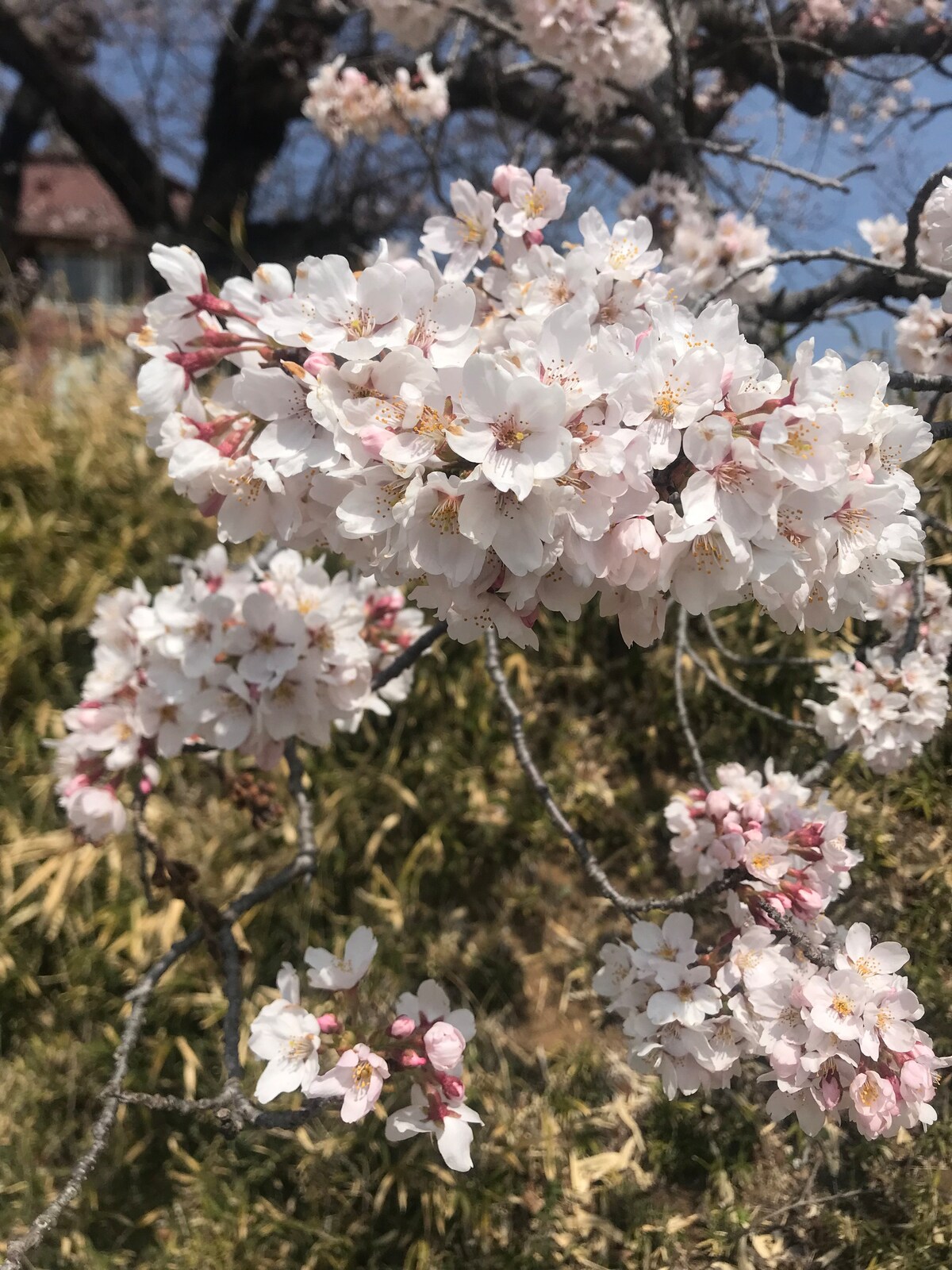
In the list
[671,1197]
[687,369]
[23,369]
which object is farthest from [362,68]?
[671,1197]

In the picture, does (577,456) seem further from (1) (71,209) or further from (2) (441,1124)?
(1) (71,209)

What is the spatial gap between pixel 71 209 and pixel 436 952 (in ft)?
44.3

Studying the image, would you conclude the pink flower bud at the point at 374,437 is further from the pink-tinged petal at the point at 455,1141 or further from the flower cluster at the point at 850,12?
the flower cluster at the point at 850,12

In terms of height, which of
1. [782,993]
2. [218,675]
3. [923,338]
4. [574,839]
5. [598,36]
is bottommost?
[574,839]

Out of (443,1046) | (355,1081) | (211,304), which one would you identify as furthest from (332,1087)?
(211,304)

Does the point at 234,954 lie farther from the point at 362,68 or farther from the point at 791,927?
the point at 362,68

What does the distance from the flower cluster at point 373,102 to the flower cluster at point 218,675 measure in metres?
1.87

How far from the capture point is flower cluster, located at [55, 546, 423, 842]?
115 centimetres

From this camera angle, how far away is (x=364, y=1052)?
3.30ft

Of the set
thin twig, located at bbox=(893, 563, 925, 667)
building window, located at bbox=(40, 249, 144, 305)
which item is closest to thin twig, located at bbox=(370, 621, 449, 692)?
thin twig, located at bbox=(893, 563, 925, 667)

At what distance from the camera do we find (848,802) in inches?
73.2

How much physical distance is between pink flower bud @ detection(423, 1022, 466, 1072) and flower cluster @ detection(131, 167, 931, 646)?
2.05 ft

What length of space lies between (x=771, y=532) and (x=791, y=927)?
0.63 metres

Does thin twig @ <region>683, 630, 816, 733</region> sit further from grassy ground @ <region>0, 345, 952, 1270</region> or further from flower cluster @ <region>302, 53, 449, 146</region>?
flower cluster @ <region>302, 53, 449, 146</region>
